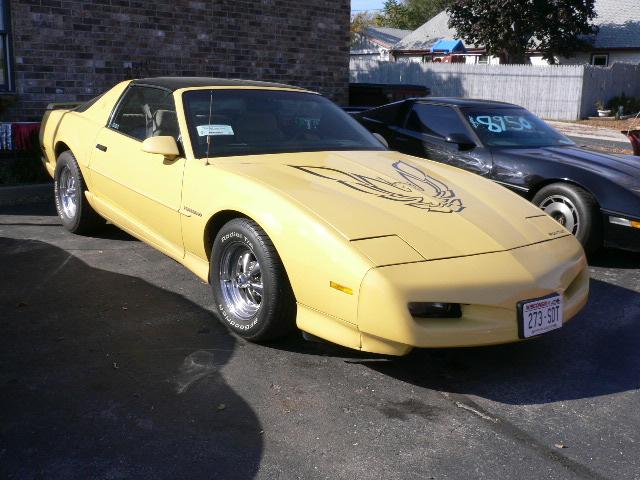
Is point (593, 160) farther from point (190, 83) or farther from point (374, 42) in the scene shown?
point (374, 42)

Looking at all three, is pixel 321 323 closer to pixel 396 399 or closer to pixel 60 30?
pixel 396 399

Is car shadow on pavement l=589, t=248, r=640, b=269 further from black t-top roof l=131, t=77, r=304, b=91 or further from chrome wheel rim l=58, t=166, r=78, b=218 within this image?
chrome wheel rim l=58, t=166, r=78, b=218

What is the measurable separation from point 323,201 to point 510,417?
4.66 ft

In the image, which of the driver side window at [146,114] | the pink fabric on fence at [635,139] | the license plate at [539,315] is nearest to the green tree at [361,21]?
the pink fabric on fence at [635,139]

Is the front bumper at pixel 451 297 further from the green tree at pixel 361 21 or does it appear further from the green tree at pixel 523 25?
the green tree at pixel 361 21

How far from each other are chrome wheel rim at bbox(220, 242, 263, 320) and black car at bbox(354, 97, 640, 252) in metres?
3.14

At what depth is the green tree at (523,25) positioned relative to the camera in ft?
102

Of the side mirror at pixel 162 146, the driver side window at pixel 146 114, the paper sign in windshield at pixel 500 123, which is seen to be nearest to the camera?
the side mirror at pixel 162 146

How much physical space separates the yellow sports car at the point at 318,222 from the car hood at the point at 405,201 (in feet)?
0.04

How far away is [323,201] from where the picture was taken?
11.9ft

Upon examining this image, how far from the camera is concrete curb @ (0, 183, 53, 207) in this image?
7328 mm

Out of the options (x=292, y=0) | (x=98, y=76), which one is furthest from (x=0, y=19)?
(x=292, y=0)

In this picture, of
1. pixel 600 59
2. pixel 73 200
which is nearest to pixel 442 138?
pixel 73 200

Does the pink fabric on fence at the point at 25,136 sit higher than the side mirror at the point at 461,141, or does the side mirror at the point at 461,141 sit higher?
the side mirror at the point at 461,141
